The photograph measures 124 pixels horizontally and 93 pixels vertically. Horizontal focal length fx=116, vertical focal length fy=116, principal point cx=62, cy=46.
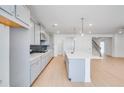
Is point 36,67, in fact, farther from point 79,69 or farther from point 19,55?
point 79,69

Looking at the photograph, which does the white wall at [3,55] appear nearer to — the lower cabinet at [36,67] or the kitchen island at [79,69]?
the lower cabinet at [36,67]

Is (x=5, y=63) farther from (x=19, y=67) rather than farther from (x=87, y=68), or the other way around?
(x=87, y=68)

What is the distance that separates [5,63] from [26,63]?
2.15 feet

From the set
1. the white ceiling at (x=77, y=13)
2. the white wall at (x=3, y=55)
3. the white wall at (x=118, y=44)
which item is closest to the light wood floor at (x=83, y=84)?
the white wall at (x=3, y=55)

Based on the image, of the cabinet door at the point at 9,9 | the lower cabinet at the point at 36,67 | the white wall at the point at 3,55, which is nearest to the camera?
the cabinet door at the point at 9,9

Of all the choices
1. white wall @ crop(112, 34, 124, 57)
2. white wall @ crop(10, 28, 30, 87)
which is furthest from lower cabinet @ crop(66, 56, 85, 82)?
white wall @ crop(112, 34, 124, 57)

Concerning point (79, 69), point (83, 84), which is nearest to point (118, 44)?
point (79, 69)

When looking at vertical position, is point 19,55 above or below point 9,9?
below

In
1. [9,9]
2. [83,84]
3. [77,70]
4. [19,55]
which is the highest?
[9,9]

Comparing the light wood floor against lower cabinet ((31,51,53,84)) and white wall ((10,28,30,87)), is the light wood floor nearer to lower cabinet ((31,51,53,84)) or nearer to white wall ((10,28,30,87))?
lower cabinet ((31,51,53,84))

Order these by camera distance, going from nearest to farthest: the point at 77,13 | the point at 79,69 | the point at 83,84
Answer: the point at 83,84 → the point at 79,69 → the point at 77,13

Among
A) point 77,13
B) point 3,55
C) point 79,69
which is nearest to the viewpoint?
point 3,55

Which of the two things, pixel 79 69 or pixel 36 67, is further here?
pixel 36 67
